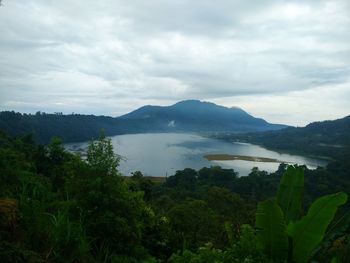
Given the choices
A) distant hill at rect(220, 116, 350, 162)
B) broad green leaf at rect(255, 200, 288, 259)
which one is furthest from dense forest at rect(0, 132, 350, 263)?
distant hill at rect(220, 116, 350, 162)

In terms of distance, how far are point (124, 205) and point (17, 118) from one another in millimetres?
75955

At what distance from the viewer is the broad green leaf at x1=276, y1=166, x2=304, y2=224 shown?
198 inches

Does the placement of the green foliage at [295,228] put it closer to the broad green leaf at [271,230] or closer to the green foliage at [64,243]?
the broad green leaf at [271,230]

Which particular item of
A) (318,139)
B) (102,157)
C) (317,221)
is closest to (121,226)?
(102,157)

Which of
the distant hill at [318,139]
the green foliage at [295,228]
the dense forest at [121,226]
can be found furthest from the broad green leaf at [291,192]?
the distant hill at [318,139]

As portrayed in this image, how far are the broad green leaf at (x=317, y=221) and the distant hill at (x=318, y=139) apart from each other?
80423mm

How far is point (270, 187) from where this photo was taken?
39.1 m

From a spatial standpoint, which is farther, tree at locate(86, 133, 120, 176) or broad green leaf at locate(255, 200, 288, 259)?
tree at locate(86, 133, 120, 176)

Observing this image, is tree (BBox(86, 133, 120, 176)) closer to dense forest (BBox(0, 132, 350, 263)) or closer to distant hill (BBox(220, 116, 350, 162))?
dense forest (BBox(0, 132, 350, 263))

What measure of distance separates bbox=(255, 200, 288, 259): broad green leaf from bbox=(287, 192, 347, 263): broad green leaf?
19 cm

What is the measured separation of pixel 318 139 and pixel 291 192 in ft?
357

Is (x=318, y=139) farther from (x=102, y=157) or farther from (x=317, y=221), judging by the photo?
(x=317, y=221)

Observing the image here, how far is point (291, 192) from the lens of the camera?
5.06 metres

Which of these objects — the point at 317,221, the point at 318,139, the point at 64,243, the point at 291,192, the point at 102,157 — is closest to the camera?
the point at 64,243
